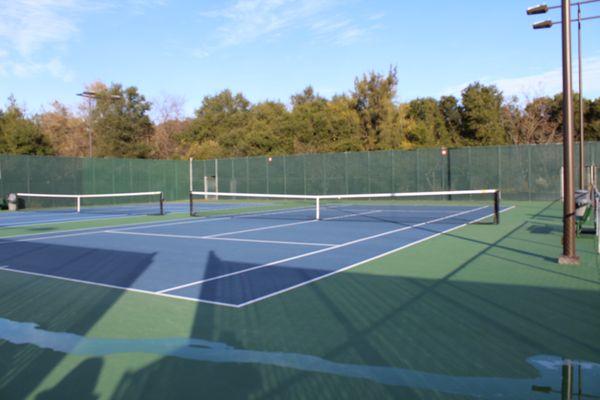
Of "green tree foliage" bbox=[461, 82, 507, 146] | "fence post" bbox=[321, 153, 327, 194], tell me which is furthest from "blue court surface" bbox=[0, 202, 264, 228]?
"green tree foliage" bbox=[461, 82, 507, 146]

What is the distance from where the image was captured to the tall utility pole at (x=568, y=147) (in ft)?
25.8

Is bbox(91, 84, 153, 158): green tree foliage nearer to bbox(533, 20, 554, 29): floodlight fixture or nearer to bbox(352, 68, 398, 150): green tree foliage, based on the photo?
bbox(352, 68, 398, 150): green tree foliage

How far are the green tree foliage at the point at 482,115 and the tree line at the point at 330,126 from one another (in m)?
0.08

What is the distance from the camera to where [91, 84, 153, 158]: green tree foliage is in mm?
48438

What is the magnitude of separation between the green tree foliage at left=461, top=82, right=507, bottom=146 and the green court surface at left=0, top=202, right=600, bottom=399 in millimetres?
37962

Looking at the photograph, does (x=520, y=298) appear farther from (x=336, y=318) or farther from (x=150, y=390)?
(x=150, y=390)

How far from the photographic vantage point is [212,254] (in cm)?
944

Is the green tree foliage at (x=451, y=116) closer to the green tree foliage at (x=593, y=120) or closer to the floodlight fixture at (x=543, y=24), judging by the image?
the green tree foliage at (x=593, y=120)

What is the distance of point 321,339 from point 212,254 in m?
5.15

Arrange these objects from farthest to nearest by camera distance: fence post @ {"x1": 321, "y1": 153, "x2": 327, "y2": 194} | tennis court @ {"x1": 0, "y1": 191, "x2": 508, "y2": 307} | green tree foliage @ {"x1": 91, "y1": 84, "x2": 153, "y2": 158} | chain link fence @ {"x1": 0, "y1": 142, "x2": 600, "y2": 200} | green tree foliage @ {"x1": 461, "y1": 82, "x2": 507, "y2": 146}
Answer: green tree foliage @ {"x1": 91, "y1": 84, "x2": 153, "y2": 158} < green tree foliage @ {"x1": 461, "y1": 82, "x2": 507, "y2": 146} < fence post @ {"x1": 321, "y1": 153, "x2": 327, "y2": 194} < chain link fence @ {"x1": 0, "y1": 142, "x2": 600, "y2": 200} < tennis court @ {"x1": 0, "y1": 191, "x2": 508, "y2": 307}

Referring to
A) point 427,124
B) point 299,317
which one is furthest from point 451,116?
point 299,317

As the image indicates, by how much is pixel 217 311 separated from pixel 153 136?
52134mm

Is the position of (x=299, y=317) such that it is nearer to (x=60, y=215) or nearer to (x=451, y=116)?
(x=60, y=215)

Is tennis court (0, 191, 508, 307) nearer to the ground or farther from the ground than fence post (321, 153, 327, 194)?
nearer to the ground
